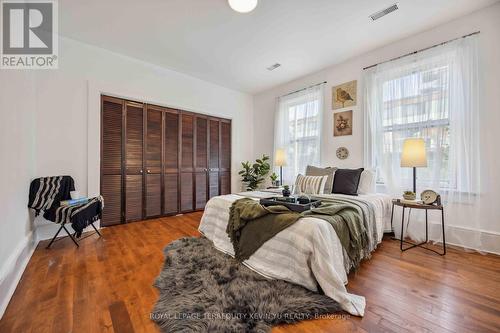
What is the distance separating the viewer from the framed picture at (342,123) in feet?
11.5

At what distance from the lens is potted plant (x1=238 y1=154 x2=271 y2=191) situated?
4.73 m

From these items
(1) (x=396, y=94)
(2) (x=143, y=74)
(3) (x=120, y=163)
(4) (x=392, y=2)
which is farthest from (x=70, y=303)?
(1) (x=396, y=94)

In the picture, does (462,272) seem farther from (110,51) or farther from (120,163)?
(110,51)

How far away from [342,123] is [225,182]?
9.03 feet

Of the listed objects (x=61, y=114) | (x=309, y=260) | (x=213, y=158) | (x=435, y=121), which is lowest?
(x=309, y=260)

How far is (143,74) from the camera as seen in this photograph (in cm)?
358

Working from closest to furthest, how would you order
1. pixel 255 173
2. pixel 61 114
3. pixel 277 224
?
pixel 277 224
pixel 61 114
pixel 255 173

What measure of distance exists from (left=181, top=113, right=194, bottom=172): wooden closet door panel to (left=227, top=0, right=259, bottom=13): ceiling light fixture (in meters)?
2.35

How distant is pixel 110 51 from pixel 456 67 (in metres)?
4.80

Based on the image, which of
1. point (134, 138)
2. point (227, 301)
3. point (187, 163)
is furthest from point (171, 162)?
point (227, 301)

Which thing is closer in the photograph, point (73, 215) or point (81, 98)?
point (73, 215)

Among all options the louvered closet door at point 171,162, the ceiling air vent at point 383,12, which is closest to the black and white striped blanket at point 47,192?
the louvered closet door at point 171,162

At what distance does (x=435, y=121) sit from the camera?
2637 millimetres

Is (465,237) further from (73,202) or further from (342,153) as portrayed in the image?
(73,202)
